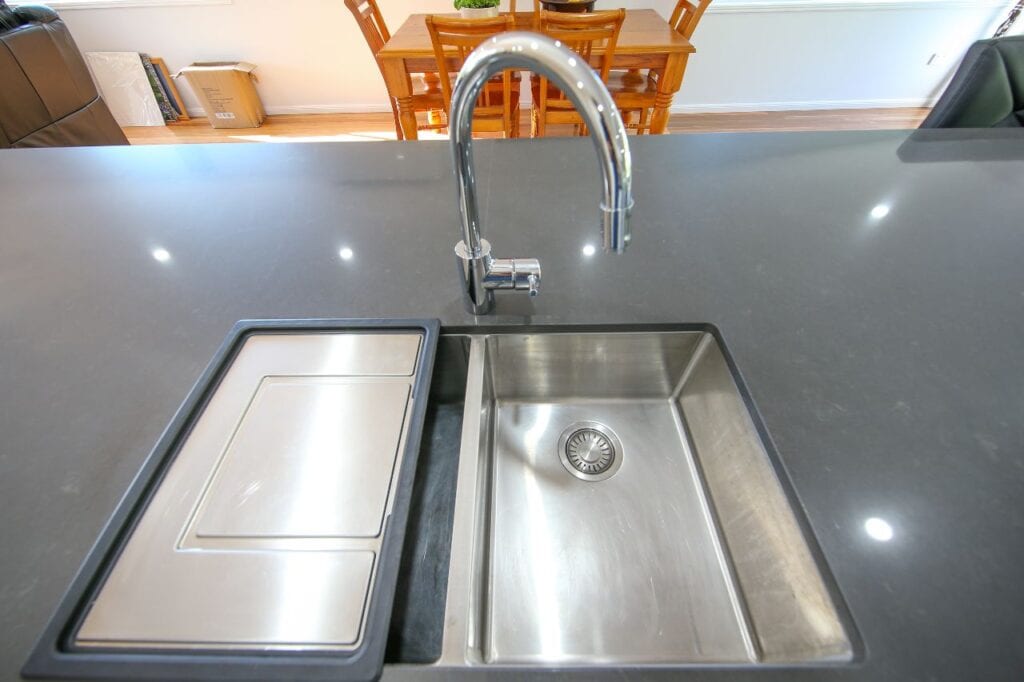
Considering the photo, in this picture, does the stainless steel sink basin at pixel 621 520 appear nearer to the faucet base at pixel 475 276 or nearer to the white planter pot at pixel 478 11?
the faucet base at pixel 475 276

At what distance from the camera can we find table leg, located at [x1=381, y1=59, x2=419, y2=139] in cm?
221

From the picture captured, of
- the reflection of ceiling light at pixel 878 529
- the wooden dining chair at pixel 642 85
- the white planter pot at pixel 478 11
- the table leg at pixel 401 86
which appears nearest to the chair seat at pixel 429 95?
the table leg at pixel 401 86

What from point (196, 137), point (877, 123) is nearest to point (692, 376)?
point (877, 123)

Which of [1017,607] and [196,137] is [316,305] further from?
[196,137]

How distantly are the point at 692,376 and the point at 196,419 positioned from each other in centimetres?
69

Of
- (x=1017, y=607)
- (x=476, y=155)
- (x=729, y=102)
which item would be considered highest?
(x=729, y=102)

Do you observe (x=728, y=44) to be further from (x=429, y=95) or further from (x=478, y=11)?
(x=429, y=95)

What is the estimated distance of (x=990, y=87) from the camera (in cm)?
113

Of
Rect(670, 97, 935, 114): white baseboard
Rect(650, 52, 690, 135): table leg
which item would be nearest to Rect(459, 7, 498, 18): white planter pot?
Rect(650, 52, 690, 135): table leg

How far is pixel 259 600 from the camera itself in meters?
0.41

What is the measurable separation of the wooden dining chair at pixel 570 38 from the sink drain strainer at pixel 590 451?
122cm

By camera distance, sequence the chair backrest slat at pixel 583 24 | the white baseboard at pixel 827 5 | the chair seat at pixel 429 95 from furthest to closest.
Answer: the white baseboard at pixel 827 5 → the chair seat at pixel 429 95 → the chair backrest slat at pixel 583 24

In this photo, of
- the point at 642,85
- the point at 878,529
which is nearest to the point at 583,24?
the point at 642,85

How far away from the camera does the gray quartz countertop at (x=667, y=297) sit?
0.42m
